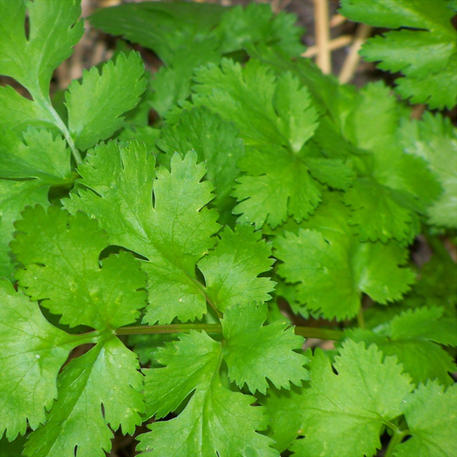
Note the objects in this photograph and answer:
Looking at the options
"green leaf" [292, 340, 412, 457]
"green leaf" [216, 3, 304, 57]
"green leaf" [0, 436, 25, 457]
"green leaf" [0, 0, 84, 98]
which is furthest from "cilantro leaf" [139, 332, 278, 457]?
"green leaf" [216, 3, 304, 57]

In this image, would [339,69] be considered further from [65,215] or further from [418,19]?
[65,215]

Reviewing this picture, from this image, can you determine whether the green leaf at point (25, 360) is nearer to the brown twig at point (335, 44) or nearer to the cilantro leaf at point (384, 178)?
the cilantro leaf at point (384, 178)

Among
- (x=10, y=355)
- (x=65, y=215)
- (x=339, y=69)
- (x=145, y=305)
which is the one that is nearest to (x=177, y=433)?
(x=145, y=305)

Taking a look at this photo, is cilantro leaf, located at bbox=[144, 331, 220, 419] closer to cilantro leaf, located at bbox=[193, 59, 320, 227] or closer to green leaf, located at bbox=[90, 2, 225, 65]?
cilantro leaf, located at bbox=[193, 59, 320, 227]

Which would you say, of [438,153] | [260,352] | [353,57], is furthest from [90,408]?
[353,57]

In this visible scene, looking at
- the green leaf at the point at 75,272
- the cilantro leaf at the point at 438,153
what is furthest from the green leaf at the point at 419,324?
the green leaf at the point at 75,272

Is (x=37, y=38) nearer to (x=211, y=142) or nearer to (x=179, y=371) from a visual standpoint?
(x=211, y=142)

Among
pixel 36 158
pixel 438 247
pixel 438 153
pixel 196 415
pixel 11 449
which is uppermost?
pixel 36 158

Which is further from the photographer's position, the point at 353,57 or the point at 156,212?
the point at 353,57
